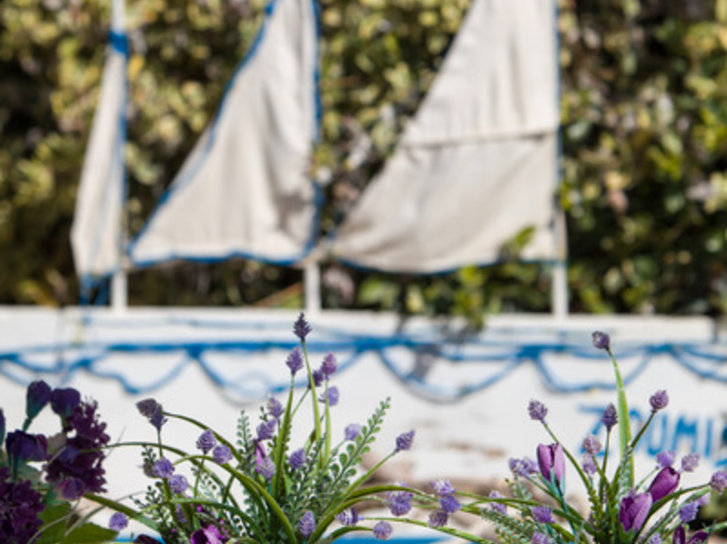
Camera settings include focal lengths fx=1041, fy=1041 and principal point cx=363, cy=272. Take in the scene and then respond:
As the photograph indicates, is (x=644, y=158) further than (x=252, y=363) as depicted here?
Yes

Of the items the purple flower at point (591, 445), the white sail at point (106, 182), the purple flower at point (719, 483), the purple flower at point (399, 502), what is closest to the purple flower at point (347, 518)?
the purple flower at point (399, 502)

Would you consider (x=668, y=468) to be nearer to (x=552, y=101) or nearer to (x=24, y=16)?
(x=552, y=101)

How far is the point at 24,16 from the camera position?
17.1ft

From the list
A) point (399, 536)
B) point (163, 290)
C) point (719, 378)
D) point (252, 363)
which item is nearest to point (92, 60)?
point (163, 290)

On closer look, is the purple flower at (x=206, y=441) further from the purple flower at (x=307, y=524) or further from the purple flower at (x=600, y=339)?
the purple flower at (x=600, y=339)

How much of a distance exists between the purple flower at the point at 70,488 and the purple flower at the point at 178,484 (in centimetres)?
12

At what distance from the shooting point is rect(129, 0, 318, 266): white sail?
4219 mm

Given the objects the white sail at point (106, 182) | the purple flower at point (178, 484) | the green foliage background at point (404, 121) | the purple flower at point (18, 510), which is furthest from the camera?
the white sail at point (106, 182)

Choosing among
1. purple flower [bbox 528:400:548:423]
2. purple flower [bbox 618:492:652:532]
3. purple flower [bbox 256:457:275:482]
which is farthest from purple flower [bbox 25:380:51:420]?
purple flower [bbox 618:492:652:532]

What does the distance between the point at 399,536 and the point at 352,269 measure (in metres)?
2.84

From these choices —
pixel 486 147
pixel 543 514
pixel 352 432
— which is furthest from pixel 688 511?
pixel 486 147

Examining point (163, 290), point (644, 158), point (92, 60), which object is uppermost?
point (92, 60)

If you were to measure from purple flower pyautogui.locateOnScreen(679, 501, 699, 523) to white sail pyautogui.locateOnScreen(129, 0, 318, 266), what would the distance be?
10.7 ft

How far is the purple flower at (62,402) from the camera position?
42.5 inches
